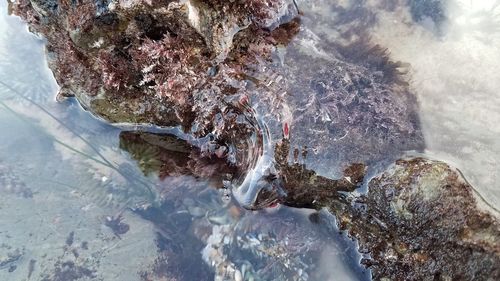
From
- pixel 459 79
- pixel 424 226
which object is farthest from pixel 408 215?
pixel 459 79

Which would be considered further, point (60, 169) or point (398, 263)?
point (60, 169)

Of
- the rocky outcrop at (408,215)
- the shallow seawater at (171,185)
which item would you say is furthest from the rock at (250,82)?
the shallow seawater at (171,185)

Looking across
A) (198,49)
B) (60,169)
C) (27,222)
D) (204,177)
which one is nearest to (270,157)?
(204,177)

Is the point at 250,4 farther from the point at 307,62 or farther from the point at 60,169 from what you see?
the point at 60,169

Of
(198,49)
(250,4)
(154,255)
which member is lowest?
(154,255)

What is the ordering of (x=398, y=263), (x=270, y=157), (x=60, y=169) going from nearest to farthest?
1. (x=398, y=263)
2. (x=270, y=157)
3. (x=60, y=169)

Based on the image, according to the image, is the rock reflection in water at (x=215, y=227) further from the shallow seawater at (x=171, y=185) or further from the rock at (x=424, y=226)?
the rock at (x=424, y=226)

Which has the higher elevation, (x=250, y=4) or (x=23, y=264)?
(x=250, y=4)

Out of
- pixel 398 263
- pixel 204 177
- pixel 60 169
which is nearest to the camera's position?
pixel 398 263
